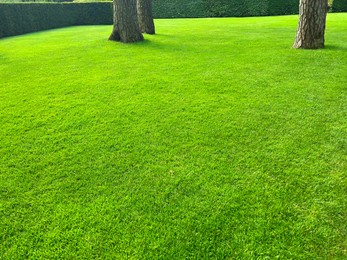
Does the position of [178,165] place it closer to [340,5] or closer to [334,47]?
[334,47]

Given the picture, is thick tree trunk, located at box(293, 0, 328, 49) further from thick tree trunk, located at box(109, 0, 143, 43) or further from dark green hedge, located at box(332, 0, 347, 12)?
dark green hedge, located at box(332, 0, 347, 12)

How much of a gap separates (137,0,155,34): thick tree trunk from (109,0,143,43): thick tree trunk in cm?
172

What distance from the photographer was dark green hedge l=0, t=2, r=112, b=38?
45.6ft

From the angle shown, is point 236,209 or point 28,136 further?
point 28,136

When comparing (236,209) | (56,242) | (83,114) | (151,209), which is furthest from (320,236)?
(83,114)

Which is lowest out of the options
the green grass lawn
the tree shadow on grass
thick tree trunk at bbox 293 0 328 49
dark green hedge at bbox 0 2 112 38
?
the green grass lawn

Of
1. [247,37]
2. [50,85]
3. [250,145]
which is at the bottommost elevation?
[250,145]

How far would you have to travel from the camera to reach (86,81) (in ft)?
16.5

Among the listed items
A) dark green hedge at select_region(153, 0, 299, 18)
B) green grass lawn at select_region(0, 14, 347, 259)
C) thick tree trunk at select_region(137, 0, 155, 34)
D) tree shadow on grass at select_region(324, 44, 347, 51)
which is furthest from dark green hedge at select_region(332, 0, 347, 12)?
green grass lawn at select_region(0, 14, 347, 259)

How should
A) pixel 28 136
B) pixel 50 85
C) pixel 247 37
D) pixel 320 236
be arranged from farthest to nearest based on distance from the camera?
1. pixel 247 37
2. pixel 50 85
3. pixel 28 136
4. pixel 320 236

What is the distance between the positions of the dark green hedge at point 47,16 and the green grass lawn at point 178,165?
11066 millimetres

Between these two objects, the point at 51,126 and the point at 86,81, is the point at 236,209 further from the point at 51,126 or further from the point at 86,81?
the point at 86,81

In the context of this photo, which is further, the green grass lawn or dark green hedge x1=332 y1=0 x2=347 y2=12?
dark green hedge x1=332 y1=0 x2=347 y2=12

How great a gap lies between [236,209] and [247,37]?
7.37 metres
